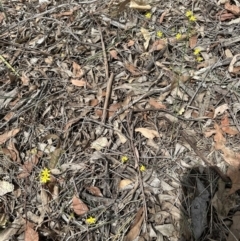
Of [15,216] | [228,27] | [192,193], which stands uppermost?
[228,27]

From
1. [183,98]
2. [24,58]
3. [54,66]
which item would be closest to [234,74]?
[183,98]

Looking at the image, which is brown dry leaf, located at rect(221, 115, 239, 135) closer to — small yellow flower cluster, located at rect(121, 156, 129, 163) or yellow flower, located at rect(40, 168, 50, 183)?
small yellow flower cluster, located at rect(121, 156, 129, 163)

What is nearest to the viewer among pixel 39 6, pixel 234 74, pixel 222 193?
pixel 222 193

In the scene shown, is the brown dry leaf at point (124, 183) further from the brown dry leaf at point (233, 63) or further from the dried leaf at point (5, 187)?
the brown dry leaf at point (233, 63)

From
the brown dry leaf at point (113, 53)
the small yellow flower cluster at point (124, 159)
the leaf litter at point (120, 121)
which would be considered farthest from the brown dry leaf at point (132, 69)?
the small yellow flower cluster at point (124, 159)

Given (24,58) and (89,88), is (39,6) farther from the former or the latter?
(89,88)
